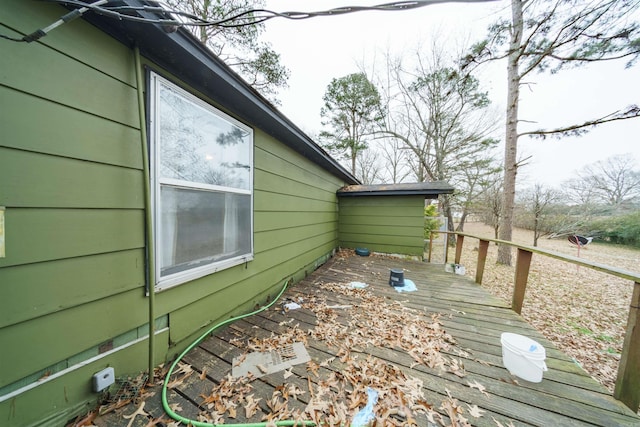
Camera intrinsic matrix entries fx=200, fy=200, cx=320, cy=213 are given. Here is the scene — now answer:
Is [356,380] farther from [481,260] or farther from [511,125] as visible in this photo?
[511,125]

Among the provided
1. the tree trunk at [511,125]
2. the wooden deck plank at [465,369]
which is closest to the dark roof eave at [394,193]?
the tree trunk at [511,125]

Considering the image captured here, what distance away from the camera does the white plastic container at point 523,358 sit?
1.60m

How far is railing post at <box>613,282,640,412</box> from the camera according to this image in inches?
54.7

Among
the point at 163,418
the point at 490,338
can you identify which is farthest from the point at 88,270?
the point at 490,338

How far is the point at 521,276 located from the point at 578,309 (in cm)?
366

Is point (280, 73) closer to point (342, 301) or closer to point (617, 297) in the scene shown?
point (342, 301)

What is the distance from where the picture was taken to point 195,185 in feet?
5.97

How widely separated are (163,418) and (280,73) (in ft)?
24.0

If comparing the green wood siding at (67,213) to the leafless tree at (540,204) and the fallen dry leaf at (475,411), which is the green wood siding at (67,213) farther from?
the leafless tree at (540,204)

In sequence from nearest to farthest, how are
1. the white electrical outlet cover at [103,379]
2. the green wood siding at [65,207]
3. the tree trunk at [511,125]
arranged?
the green wood siding at [65,207]
the white electrical outlet cover at [103,379]
the tree trunk at [511,125]

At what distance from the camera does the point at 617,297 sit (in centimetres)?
505

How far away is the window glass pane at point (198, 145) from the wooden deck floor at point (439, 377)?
162 centimetres

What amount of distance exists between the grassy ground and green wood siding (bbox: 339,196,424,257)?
7.38 feet

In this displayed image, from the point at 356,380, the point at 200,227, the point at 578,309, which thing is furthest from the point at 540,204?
the point at 200,227
